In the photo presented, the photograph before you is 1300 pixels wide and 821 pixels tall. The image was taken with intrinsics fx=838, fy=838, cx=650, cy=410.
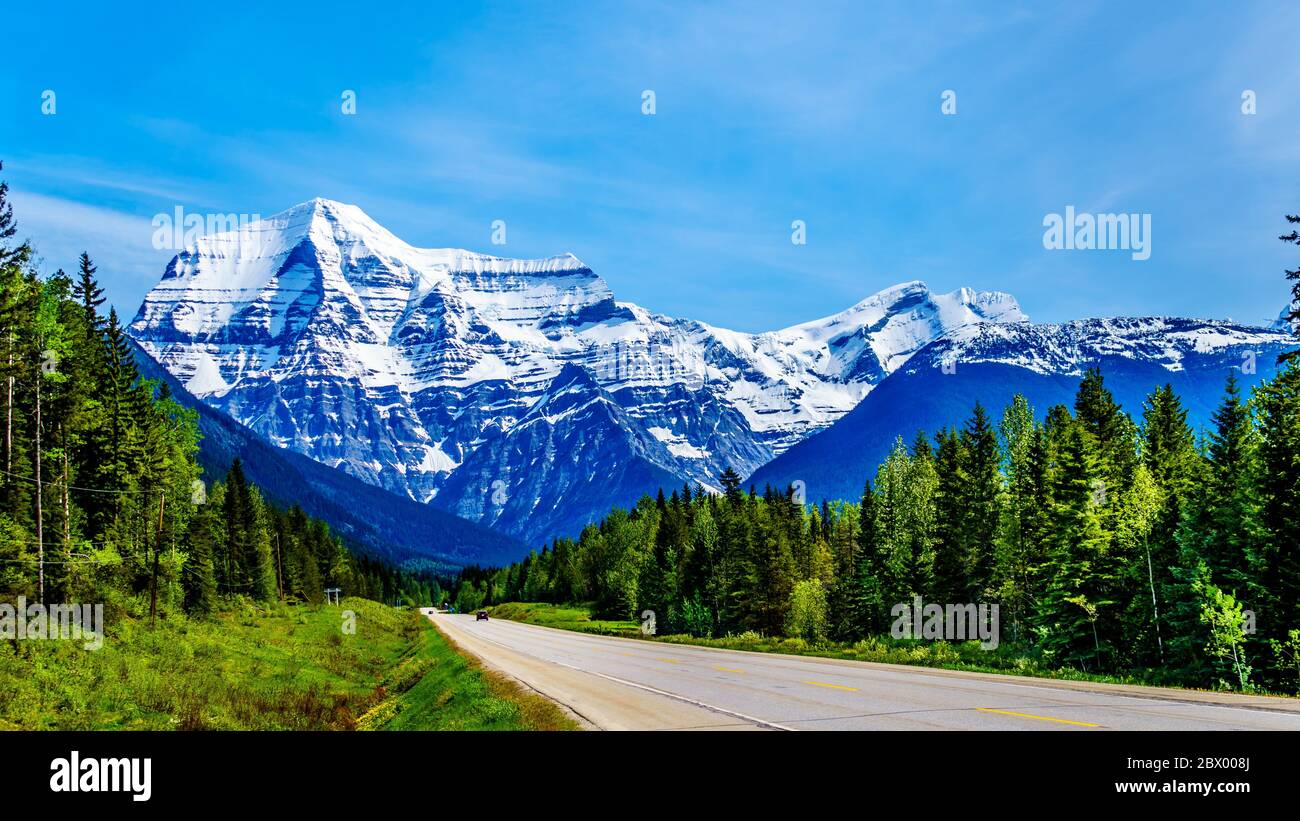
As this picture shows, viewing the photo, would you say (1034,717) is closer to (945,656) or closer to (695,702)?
(695,702)

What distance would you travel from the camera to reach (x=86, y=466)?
172ft

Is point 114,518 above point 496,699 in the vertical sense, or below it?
above

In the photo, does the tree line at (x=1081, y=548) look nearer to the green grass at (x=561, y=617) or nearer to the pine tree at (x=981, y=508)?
the pine tree at (x=981, y=508)

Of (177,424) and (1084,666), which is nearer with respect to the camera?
(1084,666)

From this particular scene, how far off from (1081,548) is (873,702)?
26.3 metres

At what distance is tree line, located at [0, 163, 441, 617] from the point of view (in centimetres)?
4031

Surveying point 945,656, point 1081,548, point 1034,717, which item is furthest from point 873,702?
point 1081,548

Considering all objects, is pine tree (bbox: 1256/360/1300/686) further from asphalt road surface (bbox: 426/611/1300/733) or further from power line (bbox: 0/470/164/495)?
power line (bbox: 0/470/164/495)

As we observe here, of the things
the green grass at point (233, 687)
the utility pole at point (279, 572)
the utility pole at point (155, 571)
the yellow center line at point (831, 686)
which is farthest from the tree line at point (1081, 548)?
the utility pole at point (279, 572)

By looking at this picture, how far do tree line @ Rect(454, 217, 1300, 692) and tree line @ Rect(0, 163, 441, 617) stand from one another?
4723cm

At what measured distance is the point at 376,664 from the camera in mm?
63562
